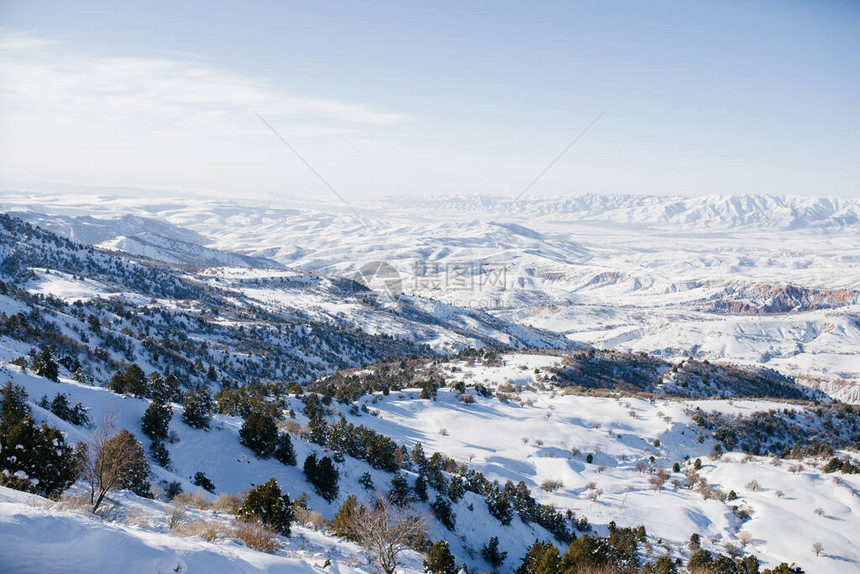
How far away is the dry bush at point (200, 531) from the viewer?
1334 centimetres

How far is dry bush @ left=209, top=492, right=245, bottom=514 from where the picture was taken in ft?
65.1

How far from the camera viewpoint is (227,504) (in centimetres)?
2036

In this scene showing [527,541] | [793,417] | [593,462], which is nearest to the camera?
[527,541]

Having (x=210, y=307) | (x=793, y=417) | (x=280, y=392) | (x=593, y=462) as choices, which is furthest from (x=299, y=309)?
(x=793, y=417)

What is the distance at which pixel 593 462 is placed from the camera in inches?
1638

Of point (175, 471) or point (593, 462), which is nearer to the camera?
point (175, 471)

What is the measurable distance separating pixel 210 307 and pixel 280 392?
77.2 meters

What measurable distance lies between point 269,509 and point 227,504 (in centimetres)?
446

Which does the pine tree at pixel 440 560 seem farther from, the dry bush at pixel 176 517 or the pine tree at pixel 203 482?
the pine tree at pixel 203 482

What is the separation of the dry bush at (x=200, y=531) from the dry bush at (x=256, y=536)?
0.59 meters

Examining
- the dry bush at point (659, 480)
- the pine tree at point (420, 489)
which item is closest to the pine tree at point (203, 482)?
the pine tree at point (420, 489)

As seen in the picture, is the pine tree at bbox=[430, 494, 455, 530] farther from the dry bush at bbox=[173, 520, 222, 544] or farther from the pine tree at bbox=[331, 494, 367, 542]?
the dry bush at bbox=[173, 520, 222, 544]

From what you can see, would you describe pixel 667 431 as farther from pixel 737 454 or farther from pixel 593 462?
pixel 593 462

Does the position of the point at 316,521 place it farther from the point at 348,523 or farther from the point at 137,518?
the point at 137,518
